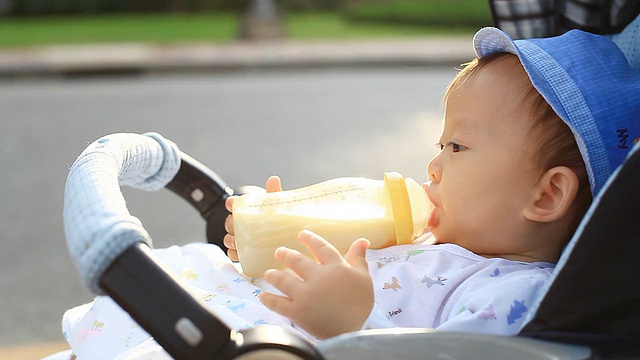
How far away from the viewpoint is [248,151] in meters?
5.35

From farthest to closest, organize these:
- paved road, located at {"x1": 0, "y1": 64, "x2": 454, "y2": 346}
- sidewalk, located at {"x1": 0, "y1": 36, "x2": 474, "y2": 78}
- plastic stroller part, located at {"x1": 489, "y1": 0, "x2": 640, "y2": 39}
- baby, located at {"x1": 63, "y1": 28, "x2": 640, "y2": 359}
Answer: sidewalk, located at {"x1": 0, "y1": 36, "x2": 474, "y2": 78}
paved road, located at {"x1": 0, "y1": 64, "x2": 454, "y2": 346}
plastic stroller part, located at {"x1": 489, "y1": 0, "x2": 640, "y2": 39}
baby, located at {"x1": 63, "y1": 28, "x2": 640, "y2": 359}

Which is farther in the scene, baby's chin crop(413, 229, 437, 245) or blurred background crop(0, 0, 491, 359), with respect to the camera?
blurred background crop(0, 0, 491, 359)

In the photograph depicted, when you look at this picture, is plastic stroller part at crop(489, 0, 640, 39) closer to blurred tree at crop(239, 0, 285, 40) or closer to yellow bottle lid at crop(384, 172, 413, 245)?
yellow bottle lid at crop(384, 172, 413, 245)

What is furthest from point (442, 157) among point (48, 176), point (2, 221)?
point (48, 176)

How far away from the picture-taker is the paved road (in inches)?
144

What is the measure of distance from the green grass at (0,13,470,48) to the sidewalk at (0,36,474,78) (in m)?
1.51

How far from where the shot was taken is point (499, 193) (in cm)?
152

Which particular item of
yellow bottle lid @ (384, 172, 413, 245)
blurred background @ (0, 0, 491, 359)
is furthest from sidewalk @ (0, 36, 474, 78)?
yellow bottle lid @ (384, 172, 413, 245)

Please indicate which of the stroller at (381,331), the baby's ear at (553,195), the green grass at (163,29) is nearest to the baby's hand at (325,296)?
the stroller at (381,331)

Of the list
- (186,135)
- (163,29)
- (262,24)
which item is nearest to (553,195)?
(186,135)

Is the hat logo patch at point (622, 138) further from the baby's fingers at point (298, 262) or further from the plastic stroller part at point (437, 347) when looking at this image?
the baby's fingers at point (298, 262)

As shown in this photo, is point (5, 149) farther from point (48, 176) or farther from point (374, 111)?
point (374, 111)

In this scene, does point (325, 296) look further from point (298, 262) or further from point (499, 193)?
point (499, 193)

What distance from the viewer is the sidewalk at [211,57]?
29.7 feet
